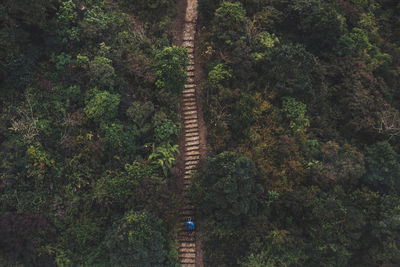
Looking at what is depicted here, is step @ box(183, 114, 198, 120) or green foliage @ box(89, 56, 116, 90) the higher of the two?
green foliage @ box(89, 56, 116, 90)

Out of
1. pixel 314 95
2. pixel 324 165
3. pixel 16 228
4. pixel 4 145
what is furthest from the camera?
pixel 314 95

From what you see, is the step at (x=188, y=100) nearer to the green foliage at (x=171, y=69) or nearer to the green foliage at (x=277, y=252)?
the green foliage at (x=171, y=69)

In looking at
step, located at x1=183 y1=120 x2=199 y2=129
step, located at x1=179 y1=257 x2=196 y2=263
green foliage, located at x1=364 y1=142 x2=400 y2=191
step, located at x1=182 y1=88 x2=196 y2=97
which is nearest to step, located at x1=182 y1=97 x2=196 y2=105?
step, located at x1=182 y1=88 x2=196 y2=97

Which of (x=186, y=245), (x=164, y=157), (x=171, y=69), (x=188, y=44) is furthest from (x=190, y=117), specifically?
(x=186, y=245)

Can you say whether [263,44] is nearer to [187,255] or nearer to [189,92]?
[189,92]

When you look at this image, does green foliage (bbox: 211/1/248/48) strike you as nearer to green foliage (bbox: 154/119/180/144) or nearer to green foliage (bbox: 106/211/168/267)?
green foliage (bbox: 154/119/180/144)

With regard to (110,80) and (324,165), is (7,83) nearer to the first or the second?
(110,80)

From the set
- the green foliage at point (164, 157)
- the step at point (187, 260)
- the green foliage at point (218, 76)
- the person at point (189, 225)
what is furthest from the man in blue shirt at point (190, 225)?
the green foliage at point (218, 76)

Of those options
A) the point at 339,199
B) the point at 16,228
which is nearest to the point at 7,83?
the point at 16,228
